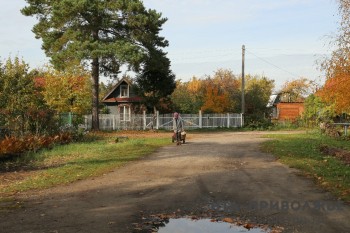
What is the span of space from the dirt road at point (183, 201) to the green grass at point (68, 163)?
31.1 inches

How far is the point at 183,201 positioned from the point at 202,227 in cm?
173

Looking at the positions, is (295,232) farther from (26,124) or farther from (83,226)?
(26,124)

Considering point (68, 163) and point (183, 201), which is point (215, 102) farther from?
point (183, 201)

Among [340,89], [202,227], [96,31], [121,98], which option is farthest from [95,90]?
[202,227]

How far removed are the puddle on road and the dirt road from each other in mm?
411

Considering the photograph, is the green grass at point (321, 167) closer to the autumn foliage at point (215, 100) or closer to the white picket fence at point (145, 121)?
the white picket fence at point (145, 121)

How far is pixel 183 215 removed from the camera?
7.33 meters

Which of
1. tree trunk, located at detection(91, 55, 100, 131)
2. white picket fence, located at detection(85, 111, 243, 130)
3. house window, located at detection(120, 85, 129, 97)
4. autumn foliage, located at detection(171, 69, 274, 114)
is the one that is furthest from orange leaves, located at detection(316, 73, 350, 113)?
house window, located at detection(120, 85, 129, 97)

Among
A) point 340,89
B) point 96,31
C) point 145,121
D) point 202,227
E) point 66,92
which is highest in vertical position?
point 96,31

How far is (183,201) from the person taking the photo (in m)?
8.35

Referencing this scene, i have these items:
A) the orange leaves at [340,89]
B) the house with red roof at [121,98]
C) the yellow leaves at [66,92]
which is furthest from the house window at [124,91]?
the orange leaves at [340,89]

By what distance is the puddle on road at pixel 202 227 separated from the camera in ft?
21.1

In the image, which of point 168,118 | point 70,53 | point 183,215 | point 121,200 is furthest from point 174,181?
point 168,118

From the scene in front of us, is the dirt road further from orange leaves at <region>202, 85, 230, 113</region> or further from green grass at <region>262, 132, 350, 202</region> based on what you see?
orange leaves at <region>202, 85, 230, 113</region>
